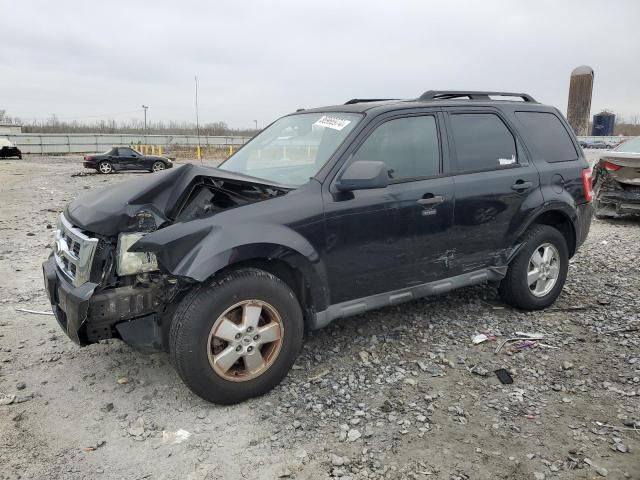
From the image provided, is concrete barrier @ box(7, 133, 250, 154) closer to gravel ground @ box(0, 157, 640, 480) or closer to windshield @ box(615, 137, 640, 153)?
windshield @ box(615, 137, 640, 153)

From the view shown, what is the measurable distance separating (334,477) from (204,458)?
0.73 metres

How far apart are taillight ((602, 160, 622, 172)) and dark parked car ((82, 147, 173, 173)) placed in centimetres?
2073

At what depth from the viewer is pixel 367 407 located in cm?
320

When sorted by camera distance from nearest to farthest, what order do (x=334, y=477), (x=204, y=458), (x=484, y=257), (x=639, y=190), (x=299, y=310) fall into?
(x=334, y=477) → (x=204, y=458) → (x=299, y=310) → (x=484, y=257) → (x=639, y=190)

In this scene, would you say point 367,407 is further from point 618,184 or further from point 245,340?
point 618,184

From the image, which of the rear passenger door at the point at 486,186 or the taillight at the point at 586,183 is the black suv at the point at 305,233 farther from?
the taillight at the point at 586,183

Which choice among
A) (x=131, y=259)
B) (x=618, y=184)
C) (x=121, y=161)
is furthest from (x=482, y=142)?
(x=121, y=161)

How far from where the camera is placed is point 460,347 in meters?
4.05

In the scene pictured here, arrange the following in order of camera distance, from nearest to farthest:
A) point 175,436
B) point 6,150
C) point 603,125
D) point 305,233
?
point 175,436, point 305,233, point 6,150, point 603,125

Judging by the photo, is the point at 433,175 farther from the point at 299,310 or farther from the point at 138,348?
the point at 138,348

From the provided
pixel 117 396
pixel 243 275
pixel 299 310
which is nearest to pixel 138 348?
pixel 117 396

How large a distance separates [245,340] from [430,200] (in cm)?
176

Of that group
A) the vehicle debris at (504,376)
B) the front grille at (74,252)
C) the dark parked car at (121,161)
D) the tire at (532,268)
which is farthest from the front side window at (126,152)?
the vehicle debris at (504,376)

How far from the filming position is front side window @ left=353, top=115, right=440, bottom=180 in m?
3.74
